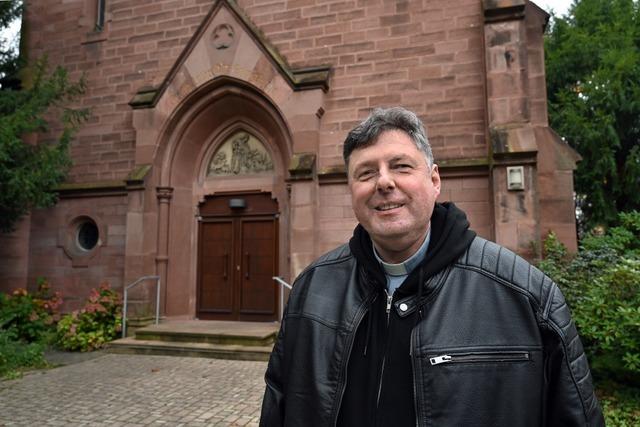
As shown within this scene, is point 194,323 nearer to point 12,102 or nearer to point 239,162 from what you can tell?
point 239,162

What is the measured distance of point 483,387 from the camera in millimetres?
1299

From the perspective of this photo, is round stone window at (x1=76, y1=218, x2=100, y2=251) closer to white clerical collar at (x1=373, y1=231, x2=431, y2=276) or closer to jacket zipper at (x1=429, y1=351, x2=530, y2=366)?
white clerical collar at (x1=373, y1=231, x2=431, y2=276)

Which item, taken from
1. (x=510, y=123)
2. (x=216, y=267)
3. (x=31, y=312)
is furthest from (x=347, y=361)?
(x=31, y=312)

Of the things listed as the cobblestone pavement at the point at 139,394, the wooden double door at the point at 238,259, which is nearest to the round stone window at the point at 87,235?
the wooden double door at the point at 238,259

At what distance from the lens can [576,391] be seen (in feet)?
4.26

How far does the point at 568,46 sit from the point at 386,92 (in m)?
10.3

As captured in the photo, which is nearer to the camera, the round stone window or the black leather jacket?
the black leather jacket

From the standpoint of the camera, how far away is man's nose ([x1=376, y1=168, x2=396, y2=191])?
4.84ft

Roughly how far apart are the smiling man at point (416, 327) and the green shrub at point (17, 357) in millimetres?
6495

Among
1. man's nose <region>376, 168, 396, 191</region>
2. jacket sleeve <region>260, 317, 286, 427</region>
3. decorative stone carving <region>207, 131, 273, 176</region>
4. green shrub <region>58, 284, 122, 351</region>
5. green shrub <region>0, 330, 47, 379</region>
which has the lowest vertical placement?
green shrub <region>0, 330, 47, 379</region>

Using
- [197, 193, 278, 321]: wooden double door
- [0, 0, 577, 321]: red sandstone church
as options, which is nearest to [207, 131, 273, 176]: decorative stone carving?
[0, 0, 577, 321]: red sandstone church

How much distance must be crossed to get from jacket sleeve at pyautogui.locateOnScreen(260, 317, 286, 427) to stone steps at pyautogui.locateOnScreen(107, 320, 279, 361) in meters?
5.19

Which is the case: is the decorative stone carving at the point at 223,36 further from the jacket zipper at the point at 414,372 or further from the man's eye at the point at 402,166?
the jacket zipper at the point at 414,372

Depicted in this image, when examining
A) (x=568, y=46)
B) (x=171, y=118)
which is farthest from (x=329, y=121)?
(x=568, y=46)
